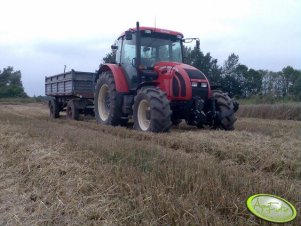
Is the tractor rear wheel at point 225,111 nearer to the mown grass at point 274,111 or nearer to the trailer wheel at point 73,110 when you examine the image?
the trailer wheel at point 73,110

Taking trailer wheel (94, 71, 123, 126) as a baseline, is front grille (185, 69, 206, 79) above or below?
above

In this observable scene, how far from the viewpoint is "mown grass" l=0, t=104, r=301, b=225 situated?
308 centimetres

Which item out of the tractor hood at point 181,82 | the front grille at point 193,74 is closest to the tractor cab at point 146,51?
the tractor hood at point 181,82

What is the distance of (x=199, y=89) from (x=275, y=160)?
381 centimetres

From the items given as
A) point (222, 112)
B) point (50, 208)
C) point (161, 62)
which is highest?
point (161, 62)

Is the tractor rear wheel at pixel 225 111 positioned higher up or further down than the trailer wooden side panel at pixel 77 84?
further down

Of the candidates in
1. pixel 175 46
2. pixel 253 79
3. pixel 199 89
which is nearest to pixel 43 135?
pixel 199 89

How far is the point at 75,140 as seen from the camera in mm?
6520

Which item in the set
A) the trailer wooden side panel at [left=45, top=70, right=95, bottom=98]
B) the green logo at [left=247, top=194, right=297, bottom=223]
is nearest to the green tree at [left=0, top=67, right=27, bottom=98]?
the trailer wooden side panel at [left=45, top=70, right=95, bottom=98]

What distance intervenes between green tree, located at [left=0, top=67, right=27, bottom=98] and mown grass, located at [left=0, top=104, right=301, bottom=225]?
4466 cm

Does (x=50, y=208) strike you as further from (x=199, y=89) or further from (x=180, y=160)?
(x=199, y=89)

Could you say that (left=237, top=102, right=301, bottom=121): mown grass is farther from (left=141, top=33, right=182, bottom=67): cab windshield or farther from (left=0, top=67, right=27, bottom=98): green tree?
(left=0, top=67, right=27, bottom=98): green tree

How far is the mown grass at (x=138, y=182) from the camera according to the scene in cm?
308

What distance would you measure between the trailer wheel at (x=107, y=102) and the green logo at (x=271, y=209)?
6.91m
